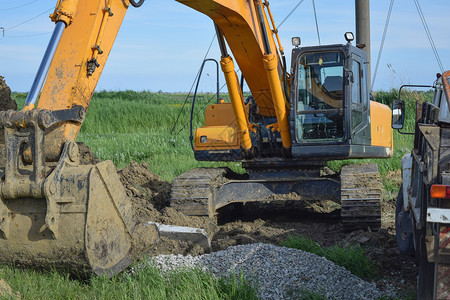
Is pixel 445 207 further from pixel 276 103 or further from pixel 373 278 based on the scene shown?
pixel 276 103

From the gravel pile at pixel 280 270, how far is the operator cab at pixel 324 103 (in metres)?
2.48

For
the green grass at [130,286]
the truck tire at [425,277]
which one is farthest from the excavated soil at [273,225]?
the green grass at [130,286]

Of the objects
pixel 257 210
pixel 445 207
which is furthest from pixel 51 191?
pixel 257 210

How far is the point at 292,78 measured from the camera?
8305mm

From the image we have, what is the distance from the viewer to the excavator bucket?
16.0ft

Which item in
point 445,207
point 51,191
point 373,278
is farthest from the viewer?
point 373,278

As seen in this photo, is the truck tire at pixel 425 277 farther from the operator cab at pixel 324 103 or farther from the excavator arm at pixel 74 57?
the operator cab at pixel 324 103

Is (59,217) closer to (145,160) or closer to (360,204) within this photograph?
(360,204)

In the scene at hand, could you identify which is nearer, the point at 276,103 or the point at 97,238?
the point at 97,238

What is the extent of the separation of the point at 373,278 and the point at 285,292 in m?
1.04

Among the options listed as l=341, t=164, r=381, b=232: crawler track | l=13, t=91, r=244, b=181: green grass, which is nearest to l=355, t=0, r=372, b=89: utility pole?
l=13, t=91, r=244, b=181: green grass

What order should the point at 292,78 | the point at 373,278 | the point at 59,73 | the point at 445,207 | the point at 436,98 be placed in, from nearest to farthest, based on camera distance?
the point at 445,207 → the point at 59,73 → the point at 373,278 → the point at 436,98 → the point at 292,78

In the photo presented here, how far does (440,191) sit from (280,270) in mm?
1971

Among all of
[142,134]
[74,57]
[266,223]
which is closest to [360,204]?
[266,223]
